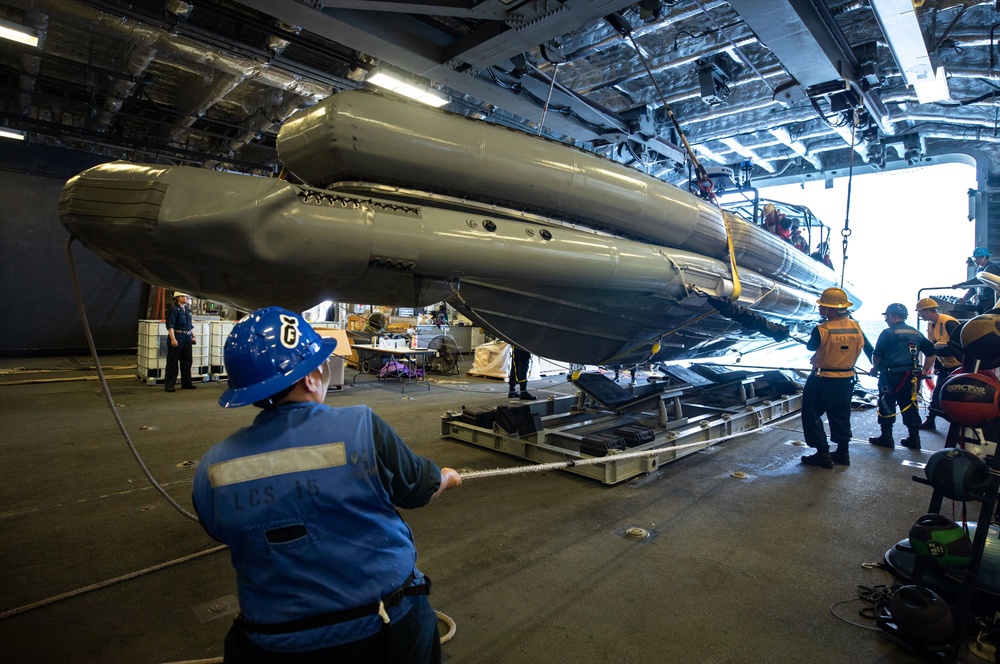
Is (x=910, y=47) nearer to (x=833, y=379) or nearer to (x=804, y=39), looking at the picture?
(x=804, y=39)

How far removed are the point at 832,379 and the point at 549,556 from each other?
3256 mm

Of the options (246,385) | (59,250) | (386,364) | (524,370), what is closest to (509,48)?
(524,370)

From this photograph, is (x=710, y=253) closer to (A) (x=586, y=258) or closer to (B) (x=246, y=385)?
(A) (x=586, y=258)

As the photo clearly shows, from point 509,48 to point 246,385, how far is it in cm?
460

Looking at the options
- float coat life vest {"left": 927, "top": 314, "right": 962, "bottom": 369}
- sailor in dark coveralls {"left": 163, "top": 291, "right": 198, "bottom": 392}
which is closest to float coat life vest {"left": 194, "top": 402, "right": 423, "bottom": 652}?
float coat life vest {"left": 927, "top": 314, "right": 962, "bottom": 369}

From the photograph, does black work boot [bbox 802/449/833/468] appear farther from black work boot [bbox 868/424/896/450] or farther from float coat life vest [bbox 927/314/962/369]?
float coat life vest [bbox 927/314/962/369]

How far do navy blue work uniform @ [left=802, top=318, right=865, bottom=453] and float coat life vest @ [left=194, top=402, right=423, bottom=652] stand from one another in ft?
14.9

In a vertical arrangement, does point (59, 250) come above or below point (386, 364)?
above

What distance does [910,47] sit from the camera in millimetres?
4781

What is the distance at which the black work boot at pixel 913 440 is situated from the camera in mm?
5199

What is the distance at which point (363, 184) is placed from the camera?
9.13 ft

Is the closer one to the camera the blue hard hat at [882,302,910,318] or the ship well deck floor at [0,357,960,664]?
the ship well deck floor at [0,357,960,664]

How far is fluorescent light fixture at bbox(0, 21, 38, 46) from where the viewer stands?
16.6 ft

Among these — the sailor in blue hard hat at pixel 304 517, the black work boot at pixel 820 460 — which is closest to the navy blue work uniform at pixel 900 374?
the black work boot at pixel 820 460
